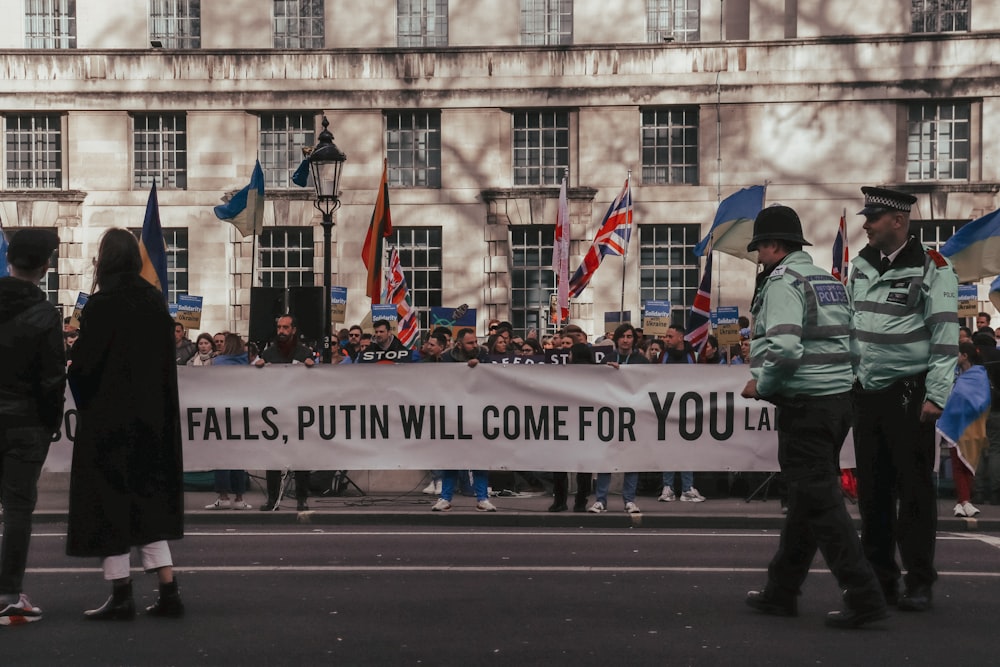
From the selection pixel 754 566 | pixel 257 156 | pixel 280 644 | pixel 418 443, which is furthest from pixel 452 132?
pixel 280 644

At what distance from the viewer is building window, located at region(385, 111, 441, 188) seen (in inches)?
1382

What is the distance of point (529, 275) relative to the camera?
35.0 metres

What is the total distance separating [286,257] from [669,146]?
8855 mm

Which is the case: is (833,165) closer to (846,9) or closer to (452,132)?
(846,9)

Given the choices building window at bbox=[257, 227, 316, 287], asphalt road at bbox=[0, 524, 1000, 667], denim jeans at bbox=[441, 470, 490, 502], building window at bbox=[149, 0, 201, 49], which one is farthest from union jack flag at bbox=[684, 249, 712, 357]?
building window at bbox=[149, 0, 201, 49]

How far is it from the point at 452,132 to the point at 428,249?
2.64 metres

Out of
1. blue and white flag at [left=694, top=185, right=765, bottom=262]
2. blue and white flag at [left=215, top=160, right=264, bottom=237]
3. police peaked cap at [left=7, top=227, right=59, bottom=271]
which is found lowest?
police peaked cap at [left=7, top=227, right=59, bottom=271]

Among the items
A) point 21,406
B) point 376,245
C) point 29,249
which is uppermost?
point 376,245

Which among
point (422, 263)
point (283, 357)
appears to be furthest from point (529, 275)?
point (283, 357)

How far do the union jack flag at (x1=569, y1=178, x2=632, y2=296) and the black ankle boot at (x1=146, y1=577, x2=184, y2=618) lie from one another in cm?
1658

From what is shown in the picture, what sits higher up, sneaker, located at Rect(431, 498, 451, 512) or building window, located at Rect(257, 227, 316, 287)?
building window, located at Rect(257, 227, 316, 287)

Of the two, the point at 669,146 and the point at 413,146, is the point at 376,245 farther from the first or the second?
the point at 669,146

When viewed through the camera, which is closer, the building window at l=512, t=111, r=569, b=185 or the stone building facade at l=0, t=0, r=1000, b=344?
the stone building facade at l=0, t=0, r=1000, b=344

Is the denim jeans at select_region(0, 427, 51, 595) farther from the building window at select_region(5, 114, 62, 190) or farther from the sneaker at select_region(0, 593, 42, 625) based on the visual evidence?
the building window at select_region(5, 114, 62, 190)
